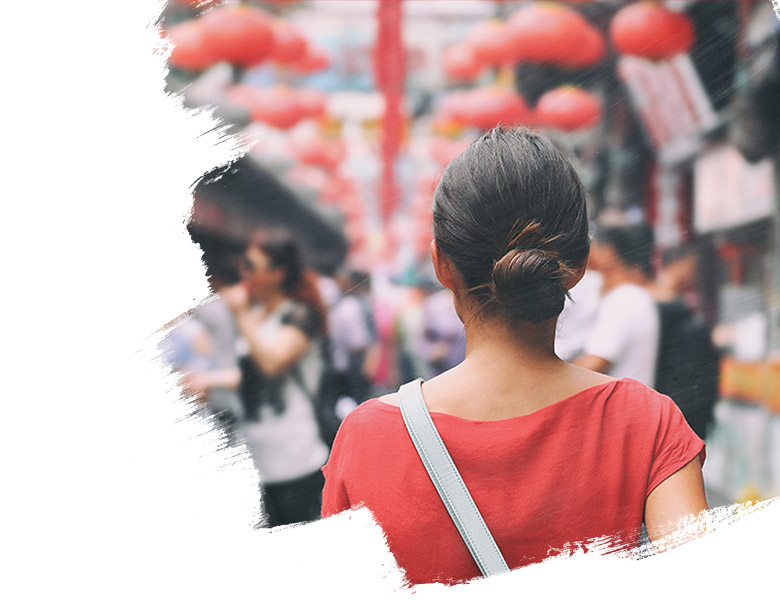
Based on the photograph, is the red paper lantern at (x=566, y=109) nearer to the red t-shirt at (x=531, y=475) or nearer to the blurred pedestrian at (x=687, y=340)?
the blurred pedestrian at (x=687, y=340)

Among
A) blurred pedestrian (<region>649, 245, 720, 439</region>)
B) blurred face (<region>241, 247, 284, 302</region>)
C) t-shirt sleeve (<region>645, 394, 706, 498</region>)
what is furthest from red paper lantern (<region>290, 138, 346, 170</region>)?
t-shirt sleeve (<region>645, 394, 706, 498</region>)

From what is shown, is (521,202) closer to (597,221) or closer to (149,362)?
(149,362)

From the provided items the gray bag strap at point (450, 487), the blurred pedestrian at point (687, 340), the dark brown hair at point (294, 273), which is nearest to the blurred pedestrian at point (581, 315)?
the blurred pedestrian at point (687, 340)

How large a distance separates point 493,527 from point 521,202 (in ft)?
1.03

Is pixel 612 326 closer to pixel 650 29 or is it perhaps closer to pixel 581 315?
pixel 581 315

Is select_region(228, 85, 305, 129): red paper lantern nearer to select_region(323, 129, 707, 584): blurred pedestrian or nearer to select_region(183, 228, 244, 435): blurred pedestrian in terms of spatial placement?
select_region(183, 228, 244, 435): blurred pedestrian

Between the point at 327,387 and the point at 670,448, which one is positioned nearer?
the point at 670,448

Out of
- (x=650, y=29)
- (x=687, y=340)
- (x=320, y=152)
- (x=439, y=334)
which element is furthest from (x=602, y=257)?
(x=320, y=152)

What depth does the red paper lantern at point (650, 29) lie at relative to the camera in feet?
5.61

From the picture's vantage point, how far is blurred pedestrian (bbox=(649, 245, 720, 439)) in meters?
1.79

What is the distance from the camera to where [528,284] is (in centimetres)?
65

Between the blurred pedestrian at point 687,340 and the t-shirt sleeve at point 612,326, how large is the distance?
0.09 meters

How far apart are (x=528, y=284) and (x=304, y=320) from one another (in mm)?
1263

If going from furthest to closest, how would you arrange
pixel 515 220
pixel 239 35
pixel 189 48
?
pixel 239 35 < pixel 189 48 < pixel 515 220
